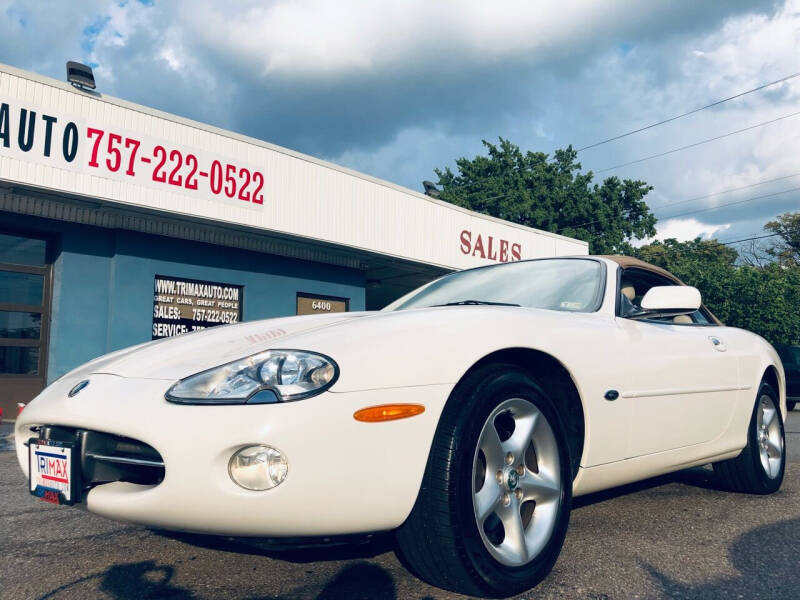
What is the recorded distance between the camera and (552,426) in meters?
2.41

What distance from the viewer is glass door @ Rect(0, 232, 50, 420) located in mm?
9977

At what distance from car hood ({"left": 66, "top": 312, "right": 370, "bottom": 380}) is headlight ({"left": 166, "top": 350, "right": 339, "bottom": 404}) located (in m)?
0.07

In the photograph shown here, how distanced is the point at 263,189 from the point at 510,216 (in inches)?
1040

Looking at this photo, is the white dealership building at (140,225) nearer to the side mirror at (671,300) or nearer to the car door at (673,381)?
the car door at (673,381)

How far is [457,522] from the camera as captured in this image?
2.01 metres

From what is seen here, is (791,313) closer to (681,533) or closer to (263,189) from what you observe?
(263,189)

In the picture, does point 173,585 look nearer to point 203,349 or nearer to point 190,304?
point 203,349

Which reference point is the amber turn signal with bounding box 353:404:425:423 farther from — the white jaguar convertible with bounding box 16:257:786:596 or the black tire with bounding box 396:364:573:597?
the black tire with bounding box 396:364:573:597

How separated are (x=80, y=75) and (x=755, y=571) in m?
10.5

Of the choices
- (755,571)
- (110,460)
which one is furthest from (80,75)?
(755,571)

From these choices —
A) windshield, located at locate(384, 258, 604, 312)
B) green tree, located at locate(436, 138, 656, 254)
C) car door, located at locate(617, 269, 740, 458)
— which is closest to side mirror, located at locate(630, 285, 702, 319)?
car door, located at locate(617, 269, 740, 458)

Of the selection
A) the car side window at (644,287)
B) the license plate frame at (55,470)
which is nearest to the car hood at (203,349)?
the license plate frame at (55,470)

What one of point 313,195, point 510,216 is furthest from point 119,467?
point 510,216

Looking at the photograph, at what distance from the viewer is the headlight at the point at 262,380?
193 centimetres
